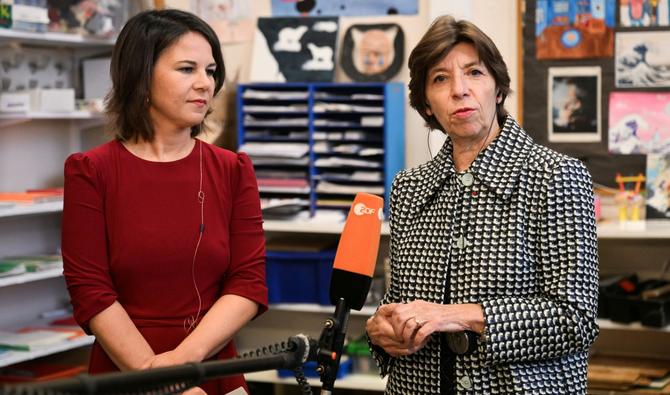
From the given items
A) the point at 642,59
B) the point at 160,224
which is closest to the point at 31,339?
the point at 160,224

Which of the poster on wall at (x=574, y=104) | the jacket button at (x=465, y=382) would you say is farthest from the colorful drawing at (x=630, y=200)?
the jacket button at (x=465, y=382)

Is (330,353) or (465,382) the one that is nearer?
(330,353)

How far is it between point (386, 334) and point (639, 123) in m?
2.21

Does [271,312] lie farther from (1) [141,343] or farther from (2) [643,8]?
(1) [141,343]

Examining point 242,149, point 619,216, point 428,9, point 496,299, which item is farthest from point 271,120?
point 496,299

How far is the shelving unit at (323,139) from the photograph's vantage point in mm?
3549

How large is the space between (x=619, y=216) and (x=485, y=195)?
74.6 inches

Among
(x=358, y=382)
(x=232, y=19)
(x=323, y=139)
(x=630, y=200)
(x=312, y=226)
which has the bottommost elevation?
(x=358, y=382)

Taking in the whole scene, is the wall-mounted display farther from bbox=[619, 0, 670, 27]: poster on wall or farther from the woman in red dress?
the woman in red dress

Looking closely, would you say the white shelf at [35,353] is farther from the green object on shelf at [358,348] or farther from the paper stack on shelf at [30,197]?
the green object on shelf at [358,348]

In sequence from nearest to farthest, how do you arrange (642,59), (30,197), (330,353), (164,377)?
(164,377)
(330,353)
(30,197)
(642,59)

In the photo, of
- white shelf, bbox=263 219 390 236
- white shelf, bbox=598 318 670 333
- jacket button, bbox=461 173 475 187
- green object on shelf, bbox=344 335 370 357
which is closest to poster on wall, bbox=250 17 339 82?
white shelf, bbox=263 219 390 236

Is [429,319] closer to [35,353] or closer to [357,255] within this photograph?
[357,255]

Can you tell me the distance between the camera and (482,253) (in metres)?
1.58
